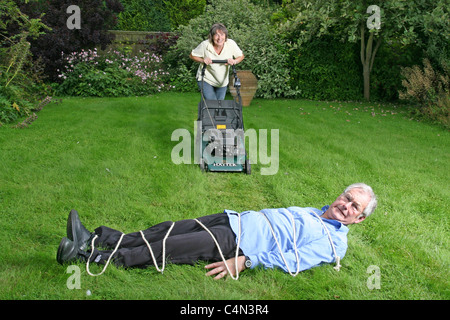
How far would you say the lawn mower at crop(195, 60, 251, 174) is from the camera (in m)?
4.50

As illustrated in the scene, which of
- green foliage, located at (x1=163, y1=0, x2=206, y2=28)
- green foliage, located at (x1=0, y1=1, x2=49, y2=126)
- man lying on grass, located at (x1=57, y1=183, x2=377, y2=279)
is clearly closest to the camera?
man lying on grass, located at (x1=57, y1=183, x2=377, y2=279)

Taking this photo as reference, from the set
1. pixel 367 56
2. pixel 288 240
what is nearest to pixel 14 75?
pixel 288 240

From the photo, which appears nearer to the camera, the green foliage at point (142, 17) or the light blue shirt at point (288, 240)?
the light blue shirt at point (288, 240)

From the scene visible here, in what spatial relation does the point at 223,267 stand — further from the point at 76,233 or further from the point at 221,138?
the point at 221,138

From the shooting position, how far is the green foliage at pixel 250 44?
32.6 ft

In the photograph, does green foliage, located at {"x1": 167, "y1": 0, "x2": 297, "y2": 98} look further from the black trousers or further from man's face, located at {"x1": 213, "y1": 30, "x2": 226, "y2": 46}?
the black trousers

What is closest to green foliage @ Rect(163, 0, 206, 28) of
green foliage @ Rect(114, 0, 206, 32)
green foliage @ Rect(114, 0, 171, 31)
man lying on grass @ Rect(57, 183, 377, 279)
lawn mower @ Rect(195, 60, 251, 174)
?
green foliage @ Rect(114, 0, 206, 32)

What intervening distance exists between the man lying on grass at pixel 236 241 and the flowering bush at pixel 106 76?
734cm

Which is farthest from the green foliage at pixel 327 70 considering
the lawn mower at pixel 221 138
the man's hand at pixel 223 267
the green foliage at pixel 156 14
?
the man's hand at pixel 223 267

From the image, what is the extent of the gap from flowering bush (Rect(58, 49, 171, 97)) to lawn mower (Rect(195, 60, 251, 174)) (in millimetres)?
5225

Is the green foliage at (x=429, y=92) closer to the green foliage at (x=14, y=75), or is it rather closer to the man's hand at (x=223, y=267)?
the man's hand at (x=223, y=267)

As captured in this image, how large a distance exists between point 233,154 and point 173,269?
221cm
